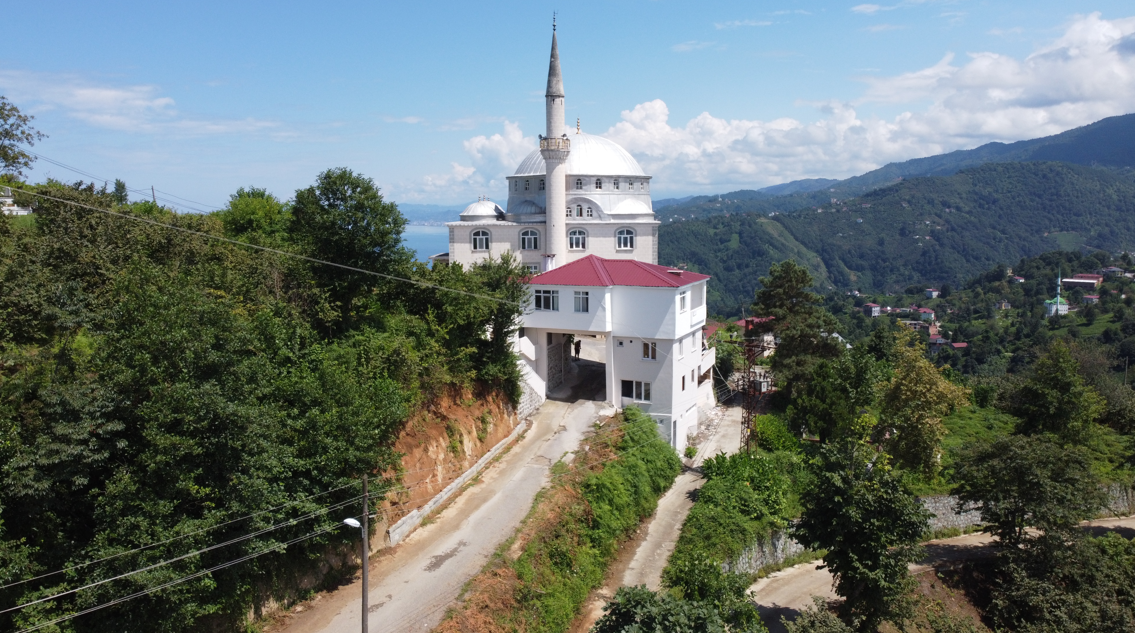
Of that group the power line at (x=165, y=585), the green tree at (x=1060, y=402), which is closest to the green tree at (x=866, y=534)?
the power line at (x=165, y=585)

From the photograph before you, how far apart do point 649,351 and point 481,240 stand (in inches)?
726

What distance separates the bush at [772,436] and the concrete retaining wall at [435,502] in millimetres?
11212

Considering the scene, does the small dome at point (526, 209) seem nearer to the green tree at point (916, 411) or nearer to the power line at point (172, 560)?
the green tree at point (916, 411)

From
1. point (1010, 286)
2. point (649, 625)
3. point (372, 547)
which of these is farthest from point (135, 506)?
point (1010, 286)

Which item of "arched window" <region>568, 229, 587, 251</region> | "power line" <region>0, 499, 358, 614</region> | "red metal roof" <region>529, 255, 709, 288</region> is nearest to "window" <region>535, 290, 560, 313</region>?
"red metal roof" <region>529, 255, 709, 288</region>

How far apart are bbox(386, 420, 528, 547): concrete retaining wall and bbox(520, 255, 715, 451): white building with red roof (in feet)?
16.1

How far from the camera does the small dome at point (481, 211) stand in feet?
149

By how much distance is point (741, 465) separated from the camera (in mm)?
27625

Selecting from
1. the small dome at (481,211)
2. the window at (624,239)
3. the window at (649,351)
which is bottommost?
the window at (649,351)

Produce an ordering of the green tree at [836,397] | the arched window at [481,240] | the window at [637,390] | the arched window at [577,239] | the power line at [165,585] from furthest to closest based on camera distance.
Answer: the arched window at [481,240] < the arched window at [577,239] < the green tree at [836,397] < the window at [637,390] < the power line at [165,585]

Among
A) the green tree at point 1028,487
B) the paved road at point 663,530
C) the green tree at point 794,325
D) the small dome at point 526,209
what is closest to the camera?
the paved road at point 663,530

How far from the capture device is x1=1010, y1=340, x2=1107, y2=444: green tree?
32219 mm

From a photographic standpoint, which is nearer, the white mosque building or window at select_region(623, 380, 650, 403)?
the white mosque building

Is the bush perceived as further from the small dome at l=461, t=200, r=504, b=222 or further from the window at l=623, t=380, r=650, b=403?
the small dome at l=461, t=200, r=504, b=222
